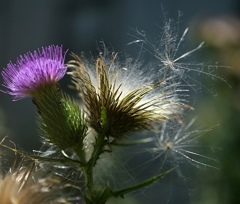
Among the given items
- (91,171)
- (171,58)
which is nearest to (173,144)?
(171,58)

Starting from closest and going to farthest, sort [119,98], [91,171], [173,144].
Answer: [91,171] → [119,98] → [173,144]

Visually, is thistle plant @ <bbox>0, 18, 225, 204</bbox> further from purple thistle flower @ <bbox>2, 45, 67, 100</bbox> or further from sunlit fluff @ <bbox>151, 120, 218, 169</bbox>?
sunlit fluff @ <bbox>151, 120, 218, 169</bbox>

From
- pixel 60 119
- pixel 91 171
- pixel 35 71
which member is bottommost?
pixel 91 171

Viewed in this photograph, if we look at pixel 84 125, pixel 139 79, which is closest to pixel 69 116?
pixel 84 125

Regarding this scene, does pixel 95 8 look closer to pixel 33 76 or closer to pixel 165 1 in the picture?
pixel 165 1

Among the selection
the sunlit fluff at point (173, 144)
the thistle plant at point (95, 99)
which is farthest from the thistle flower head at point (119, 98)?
the sunlit fluff at point (173, 144)

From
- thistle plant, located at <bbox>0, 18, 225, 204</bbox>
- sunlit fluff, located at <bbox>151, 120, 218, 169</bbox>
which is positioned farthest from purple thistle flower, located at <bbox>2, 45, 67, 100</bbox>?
sunlit fluff, located at <bbox>151, 120, 218, 169</bbox>

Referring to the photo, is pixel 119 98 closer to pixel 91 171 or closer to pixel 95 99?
pixel 95 99
